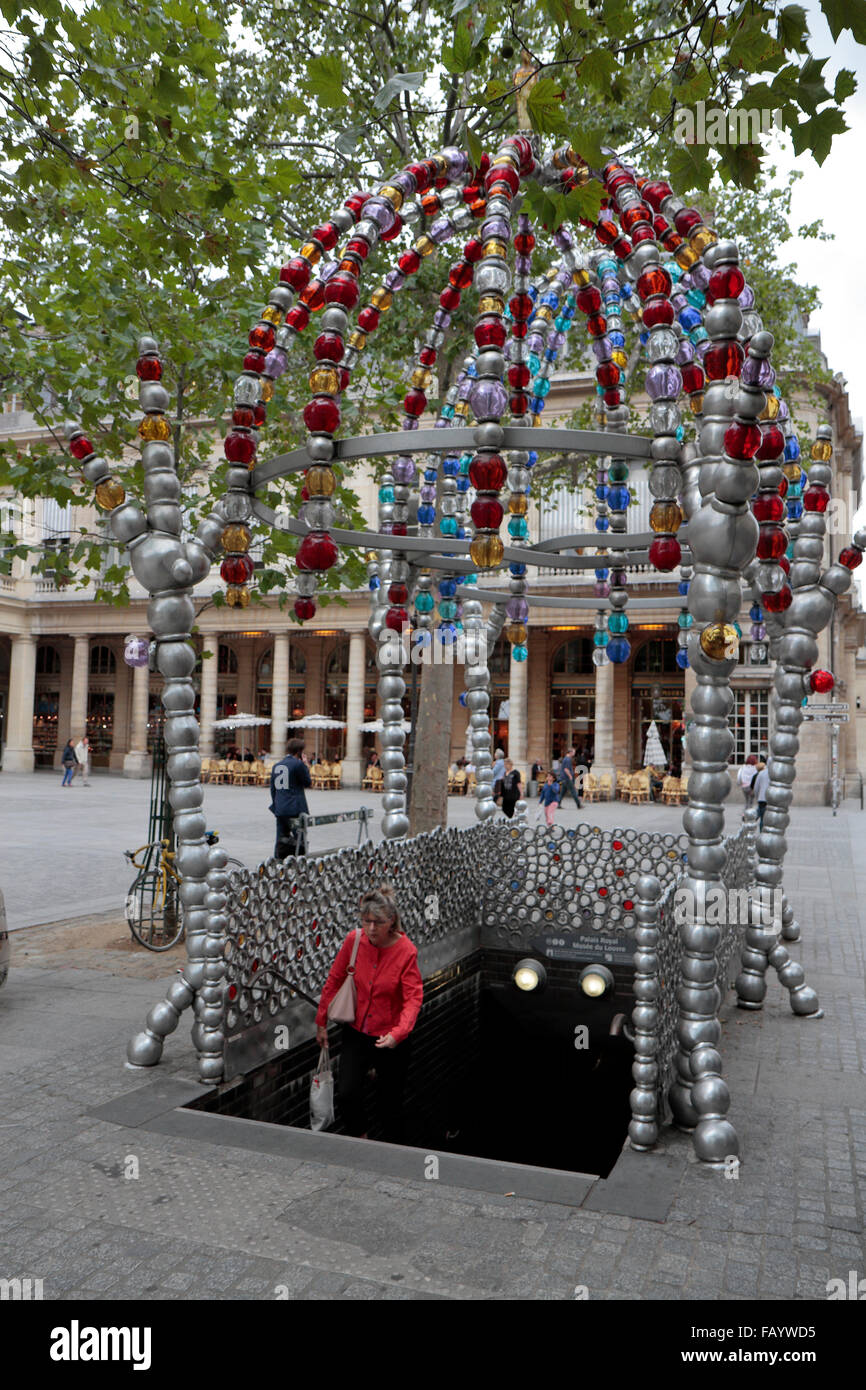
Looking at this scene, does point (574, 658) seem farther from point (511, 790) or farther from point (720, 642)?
point (720, 642)

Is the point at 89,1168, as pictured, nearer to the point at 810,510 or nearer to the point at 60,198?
the point at 810,510

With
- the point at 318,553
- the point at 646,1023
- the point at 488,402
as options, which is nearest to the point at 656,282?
the point at 488,402

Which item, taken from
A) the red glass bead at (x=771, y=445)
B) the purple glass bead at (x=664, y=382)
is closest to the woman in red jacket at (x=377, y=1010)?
the purple glass bead at (x=664, y=382)

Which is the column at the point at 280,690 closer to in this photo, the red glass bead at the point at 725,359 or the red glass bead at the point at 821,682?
the red glass bead at the point at 821,682

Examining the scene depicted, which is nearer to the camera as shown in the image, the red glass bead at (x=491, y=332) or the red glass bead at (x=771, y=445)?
the red glass bead at (x=491, y=332)

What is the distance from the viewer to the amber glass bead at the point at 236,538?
571 centimetres

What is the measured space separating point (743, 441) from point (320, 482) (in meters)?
2.08

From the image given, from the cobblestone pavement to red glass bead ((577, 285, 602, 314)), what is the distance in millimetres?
5436

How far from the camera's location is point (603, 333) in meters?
7.45

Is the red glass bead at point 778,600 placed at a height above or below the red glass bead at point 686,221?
below

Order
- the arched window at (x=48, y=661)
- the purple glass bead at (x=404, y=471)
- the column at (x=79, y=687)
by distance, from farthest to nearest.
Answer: the arched window at (x=48, y=661), the column at (x=79, y=687), the purple glass bead at (x=404, y=471)

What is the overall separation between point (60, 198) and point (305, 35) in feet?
18.4

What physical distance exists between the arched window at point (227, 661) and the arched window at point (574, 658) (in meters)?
14.2
